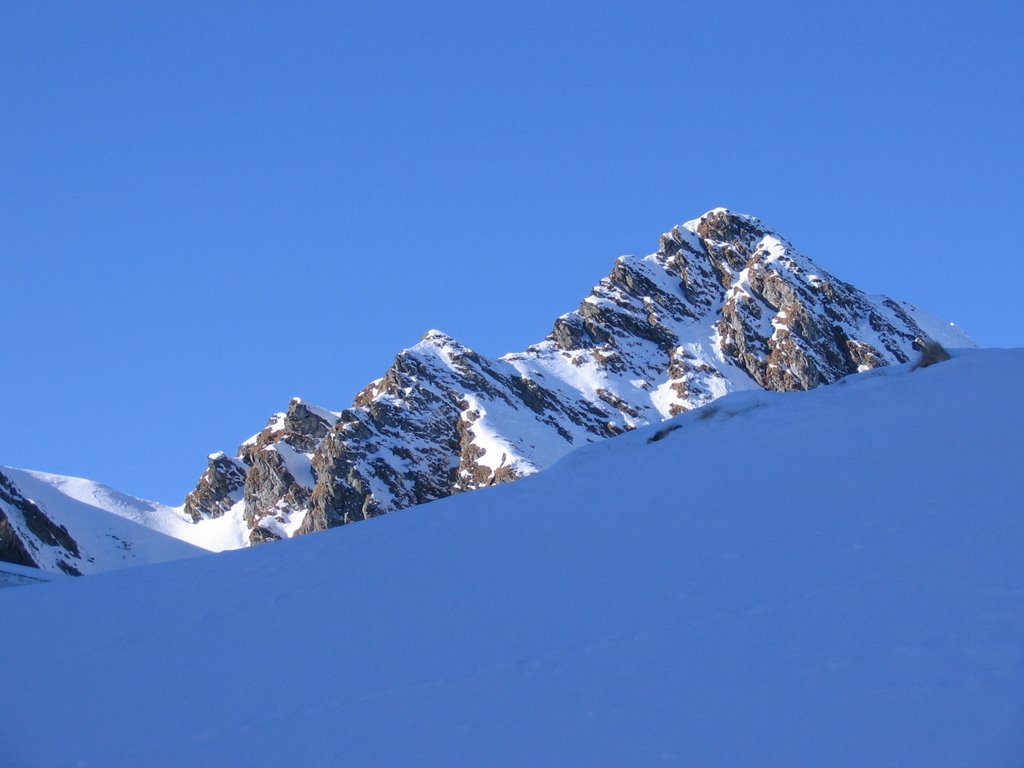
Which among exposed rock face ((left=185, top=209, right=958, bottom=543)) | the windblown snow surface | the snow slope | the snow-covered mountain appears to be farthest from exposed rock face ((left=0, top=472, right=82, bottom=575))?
the windblown snow surface

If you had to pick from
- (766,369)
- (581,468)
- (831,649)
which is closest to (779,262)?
(766,369)

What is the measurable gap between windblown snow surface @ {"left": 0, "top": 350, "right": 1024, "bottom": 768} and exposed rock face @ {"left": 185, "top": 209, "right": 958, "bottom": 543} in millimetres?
87006

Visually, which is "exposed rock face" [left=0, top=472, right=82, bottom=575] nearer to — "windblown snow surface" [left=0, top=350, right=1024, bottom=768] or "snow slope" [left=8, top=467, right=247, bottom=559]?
"snow slope" [left=8, top=467, right=247, bottom=559]

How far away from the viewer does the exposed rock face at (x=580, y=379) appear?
372ft

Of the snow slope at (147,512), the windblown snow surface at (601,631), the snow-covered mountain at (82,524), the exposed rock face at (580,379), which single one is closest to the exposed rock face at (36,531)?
the snow-covered mountain at (82,524)

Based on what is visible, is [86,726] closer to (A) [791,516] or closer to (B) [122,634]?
(B) [122,634]

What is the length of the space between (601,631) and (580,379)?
133 m

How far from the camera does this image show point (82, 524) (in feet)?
313

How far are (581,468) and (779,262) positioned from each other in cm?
14290

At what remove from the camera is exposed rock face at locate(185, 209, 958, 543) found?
113 m

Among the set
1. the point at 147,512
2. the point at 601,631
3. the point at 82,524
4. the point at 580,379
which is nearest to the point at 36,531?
the point at 82,524

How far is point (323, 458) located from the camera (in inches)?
4500

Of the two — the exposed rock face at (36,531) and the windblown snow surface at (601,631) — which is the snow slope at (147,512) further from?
the windblown snow surface at (601,631)

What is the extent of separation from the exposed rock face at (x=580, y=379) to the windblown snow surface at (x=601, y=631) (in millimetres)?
87006
